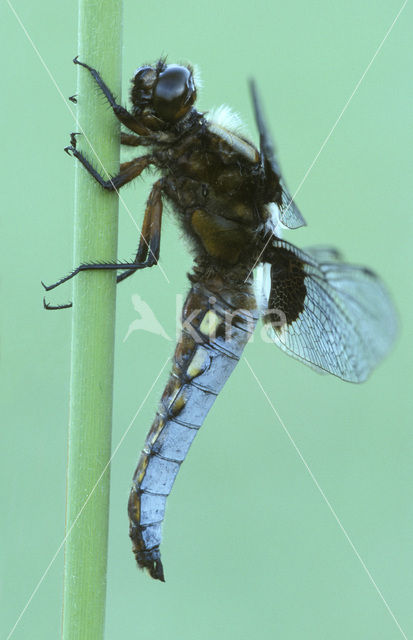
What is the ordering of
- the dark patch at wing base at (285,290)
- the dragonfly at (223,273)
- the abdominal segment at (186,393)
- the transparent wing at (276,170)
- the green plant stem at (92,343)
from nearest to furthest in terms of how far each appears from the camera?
the green plant stem at (92,343) < the transparent wing at (276,170) < the abdominal segment at (186,393) < the dragonfly at (223,273) < the dark patch at wing base at (285,290)

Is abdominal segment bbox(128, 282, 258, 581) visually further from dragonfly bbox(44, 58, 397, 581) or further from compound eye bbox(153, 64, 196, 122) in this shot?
compound eye bbox(153, 64, 196, 122)

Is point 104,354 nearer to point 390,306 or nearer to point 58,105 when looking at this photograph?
point 390,306

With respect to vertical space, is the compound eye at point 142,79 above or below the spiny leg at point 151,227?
above

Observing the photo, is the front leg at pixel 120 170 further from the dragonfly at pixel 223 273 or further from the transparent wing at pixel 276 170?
the transparent wing at pixel 276 170

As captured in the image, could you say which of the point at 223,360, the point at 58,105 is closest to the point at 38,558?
the point at 223,360

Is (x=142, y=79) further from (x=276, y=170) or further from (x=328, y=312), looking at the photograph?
(x=328, y=312)

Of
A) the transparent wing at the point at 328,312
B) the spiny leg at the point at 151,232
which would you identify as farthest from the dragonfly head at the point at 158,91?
the transparent wing at the point at 328,312
